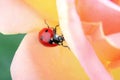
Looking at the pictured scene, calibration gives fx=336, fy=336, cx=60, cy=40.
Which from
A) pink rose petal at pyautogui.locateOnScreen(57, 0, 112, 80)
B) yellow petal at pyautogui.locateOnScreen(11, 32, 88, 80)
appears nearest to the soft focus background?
yellow petal at pyautogui.locateOnScreen(11, 32, 88, 80)

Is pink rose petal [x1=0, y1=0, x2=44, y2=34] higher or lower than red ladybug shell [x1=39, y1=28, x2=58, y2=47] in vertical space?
higher

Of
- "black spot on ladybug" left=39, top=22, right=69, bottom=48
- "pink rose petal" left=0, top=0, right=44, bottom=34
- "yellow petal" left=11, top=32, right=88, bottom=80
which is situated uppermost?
"pink rose petal" left=0, top=0, right=44, bottom=34

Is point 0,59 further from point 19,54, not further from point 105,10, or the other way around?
point 105,10

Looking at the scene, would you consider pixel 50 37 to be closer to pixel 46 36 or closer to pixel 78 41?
pixel 46 36

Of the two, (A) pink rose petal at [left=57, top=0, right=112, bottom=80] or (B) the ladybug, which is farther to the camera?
(B) the ladybug

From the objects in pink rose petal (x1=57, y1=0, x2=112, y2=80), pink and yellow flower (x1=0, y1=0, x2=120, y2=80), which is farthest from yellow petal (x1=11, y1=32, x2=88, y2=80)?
pink rose petal (x1=57, y1=0, x2=112, y2=80)

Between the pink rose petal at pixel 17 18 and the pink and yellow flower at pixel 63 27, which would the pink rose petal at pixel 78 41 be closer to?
the pink and yellow flower at pixel 63 27

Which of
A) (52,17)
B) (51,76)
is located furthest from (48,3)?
(51,76)

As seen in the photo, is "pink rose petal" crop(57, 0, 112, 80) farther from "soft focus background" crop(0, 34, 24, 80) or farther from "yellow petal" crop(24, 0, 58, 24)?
"soft focus background" crop(0, 34, 24, 80)
